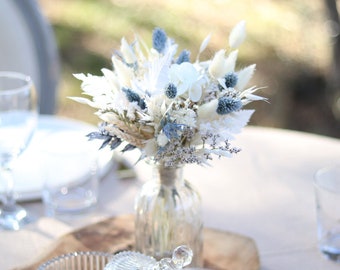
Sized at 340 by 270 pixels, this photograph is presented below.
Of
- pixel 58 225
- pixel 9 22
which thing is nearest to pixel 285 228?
A: pixel 58 225

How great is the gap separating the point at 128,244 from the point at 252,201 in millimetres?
287

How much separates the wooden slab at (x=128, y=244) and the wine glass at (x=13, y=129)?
0.40 ft

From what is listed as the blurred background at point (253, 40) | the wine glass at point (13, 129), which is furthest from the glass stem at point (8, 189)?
the blurred background at point (253, 40)

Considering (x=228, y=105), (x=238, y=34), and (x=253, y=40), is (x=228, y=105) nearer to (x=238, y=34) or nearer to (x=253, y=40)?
(x=238, y=34)

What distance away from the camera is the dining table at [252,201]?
1.22 meters

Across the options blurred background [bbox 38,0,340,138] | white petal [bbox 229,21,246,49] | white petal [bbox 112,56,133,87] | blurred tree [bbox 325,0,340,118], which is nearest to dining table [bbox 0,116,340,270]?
white petal [bbox 112,56,133,87]

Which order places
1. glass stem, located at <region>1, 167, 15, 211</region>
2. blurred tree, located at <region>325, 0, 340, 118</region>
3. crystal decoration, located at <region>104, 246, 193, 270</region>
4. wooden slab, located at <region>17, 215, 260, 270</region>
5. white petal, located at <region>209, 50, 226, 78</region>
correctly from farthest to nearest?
blurred tree, located at <region>325, 0, 340, 118</region> < glass stem, located at <region>1, 167, 15, 211</region> < wooden slab, located at <region>17, 215, 260, 270</region> < white petal, located at <region>209, 50, 226, 78</region> < crystal decoration, located at <region>104, 246, 193, 270</region>

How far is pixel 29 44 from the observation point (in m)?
2.27

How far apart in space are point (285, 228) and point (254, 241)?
0.30ft

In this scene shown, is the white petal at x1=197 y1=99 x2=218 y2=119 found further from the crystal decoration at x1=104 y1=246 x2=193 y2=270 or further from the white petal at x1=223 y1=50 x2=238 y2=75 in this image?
the crystal decoration at x1=104 y1=246 x2=193 y2=270

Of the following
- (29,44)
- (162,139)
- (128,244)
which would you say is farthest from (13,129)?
(29,44)

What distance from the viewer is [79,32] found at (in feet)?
13.4

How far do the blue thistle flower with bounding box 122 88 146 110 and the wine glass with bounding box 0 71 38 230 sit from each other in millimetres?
322

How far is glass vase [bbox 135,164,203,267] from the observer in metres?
1.12
